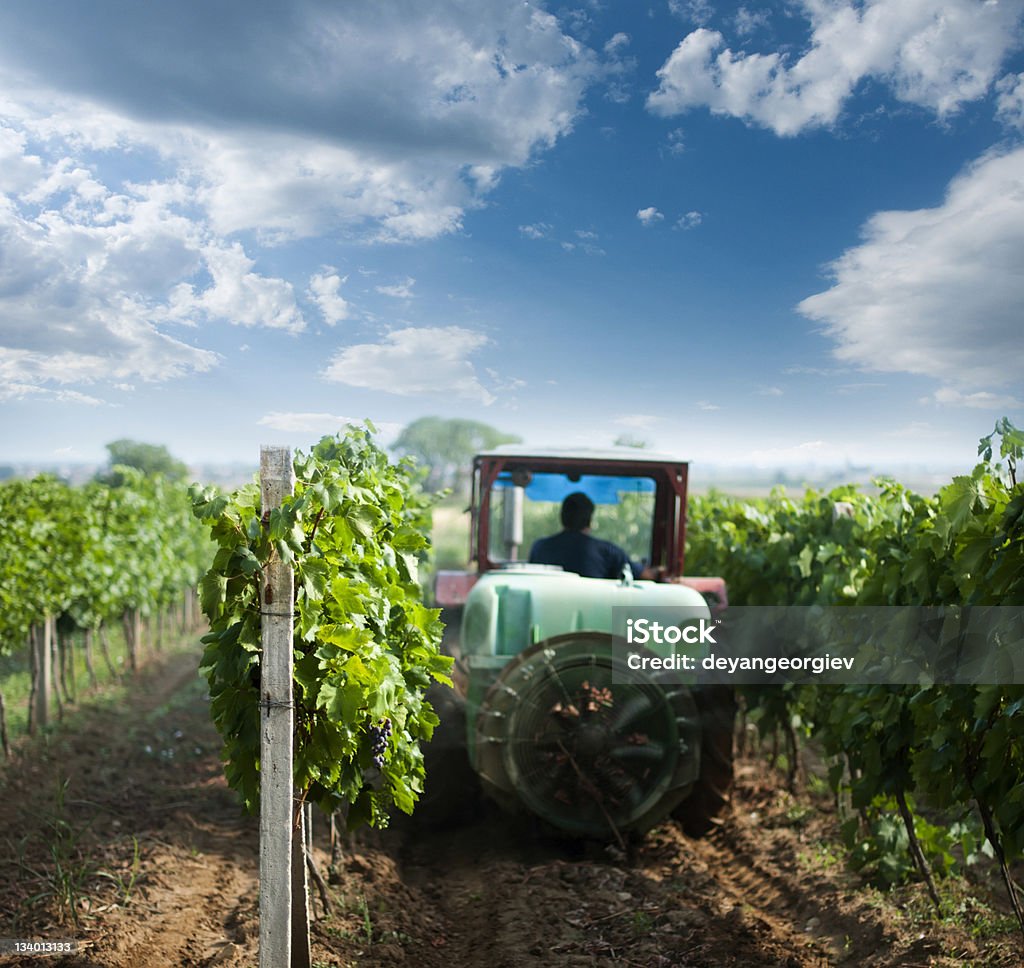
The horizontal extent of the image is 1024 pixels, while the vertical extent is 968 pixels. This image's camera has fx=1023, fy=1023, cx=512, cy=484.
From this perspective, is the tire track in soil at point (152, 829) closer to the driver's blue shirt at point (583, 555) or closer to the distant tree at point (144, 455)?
the driver's blue shirt at point (583, 555)

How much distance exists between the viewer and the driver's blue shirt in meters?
6.37

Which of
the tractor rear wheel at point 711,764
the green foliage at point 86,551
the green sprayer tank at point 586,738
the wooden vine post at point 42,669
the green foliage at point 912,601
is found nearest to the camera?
the green foliage at point 912,601

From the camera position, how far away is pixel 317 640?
3.36 meters

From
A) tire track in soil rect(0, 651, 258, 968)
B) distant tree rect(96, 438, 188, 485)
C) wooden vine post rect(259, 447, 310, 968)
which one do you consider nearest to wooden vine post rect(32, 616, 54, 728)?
tire track in soil rect(0, 651, 258, 968)

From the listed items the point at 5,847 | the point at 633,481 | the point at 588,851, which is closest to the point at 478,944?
the point at 588,851

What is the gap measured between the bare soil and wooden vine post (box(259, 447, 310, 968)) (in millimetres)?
806

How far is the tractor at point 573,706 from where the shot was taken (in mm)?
5031

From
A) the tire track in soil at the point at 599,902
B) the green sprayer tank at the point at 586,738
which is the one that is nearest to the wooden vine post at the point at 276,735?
the tire track in soil at the point at 599,902

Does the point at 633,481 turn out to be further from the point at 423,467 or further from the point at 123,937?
the point at 123,937

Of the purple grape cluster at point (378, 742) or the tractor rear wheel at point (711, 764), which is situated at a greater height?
the purple grape cluster at point (378, 742)

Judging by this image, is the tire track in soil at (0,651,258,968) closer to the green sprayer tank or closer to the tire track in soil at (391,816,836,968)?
the tire track in soil at (391,816,836,968)

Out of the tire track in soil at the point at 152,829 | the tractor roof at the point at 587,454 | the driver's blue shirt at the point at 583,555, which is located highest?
the tractor roof at the point at 587,454

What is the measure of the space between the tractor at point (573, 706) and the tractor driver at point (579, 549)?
0.40ft

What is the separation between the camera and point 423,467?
8.78m
